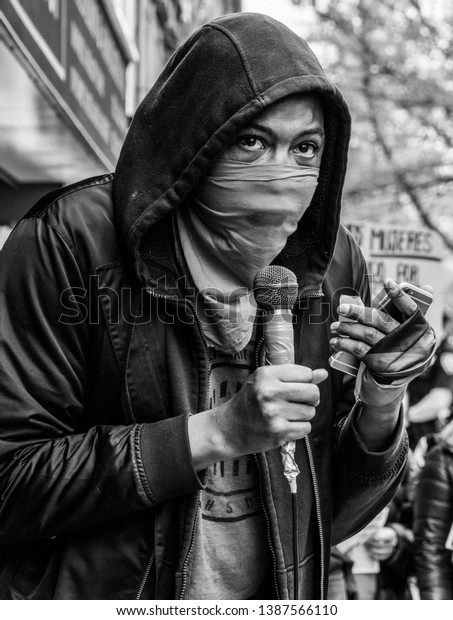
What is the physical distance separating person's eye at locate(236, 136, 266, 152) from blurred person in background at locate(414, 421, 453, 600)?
3045 mm

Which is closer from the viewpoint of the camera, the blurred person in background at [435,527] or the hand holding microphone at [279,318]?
the hand holding microphone at [279,318]

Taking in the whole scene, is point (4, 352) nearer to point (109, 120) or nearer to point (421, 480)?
point (421, 480)

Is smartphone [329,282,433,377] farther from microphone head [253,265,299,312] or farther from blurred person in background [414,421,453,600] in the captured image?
blurred person in background [414,421,453,600]

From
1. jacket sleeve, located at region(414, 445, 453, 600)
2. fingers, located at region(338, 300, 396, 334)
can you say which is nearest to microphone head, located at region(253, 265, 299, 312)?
fingers, located at region(338, 300, 396, 334)

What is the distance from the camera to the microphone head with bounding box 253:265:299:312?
6.33ft

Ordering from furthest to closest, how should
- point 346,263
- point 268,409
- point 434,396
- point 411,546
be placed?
point 434,396, point 411,546, point 346,263, point 268,409

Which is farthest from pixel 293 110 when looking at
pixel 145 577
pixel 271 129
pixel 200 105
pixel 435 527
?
pixel 435 527

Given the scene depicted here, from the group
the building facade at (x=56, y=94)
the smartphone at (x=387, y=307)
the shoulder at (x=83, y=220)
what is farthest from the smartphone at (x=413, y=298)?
the building facade at (x=56, y=94)

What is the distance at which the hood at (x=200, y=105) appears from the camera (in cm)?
210

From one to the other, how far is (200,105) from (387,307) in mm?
694

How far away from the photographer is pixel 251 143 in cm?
214

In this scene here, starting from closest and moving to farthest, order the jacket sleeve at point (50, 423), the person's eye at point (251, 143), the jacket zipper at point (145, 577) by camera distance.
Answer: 1. the jacket sleeve at point (50, 423)
2. the jacket zipper at point (145, 577)
3. the person's eye at point (251, 143)

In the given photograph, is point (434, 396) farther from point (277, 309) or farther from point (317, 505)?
point (277, 309)

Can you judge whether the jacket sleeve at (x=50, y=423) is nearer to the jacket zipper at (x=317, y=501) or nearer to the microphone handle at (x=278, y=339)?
the microphone handle at (x=278, y=339)
